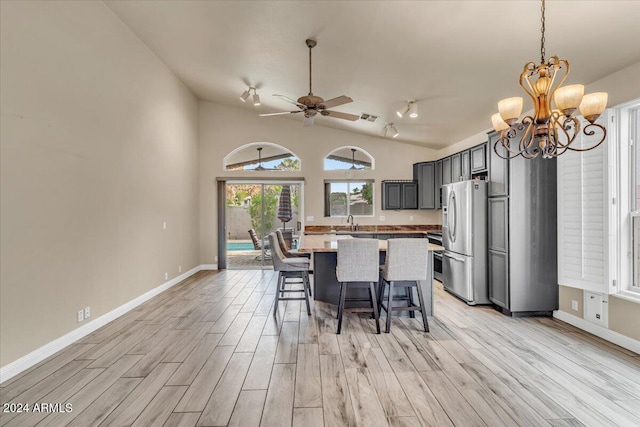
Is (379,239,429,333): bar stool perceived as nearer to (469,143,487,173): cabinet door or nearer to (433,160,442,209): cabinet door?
(469,143,487,173): cabinet door

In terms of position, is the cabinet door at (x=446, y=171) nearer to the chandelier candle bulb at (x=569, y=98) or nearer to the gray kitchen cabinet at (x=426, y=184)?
the gray kitchen cabinet at (x=426, y=184)

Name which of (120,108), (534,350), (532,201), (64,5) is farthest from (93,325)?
(532,201)

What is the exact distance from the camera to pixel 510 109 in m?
2.05

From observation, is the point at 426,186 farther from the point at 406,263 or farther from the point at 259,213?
the point at 259,213

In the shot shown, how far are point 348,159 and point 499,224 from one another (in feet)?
12.2

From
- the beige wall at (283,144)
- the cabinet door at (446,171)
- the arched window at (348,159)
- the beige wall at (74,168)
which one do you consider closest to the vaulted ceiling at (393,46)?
the cabinet door at (446,171)

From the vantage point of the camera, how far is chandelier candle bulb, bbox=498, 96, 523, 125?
2027 millimetres

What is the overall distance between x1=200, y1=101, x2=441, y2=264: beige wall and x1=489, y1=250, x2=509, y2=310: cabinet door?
2.83 m

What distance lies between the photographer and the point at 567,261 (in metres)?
3.43

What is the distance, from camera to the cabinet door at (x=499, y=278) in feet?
12.5

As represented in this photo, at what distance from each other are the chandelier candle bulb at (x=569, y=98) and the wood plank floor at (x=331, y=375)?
1.91 metres

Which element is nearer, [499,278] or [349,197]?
[499,278]

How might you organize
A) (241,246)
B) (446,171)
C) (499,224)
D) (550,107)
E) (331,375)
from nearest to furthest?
1. (550,107)
2. (331,375)
3. (499,224)
4. (446,171)
5. (241,246)

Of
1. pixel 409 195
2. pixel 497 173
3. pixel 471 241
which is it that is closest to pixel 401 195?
pixel 409 195
